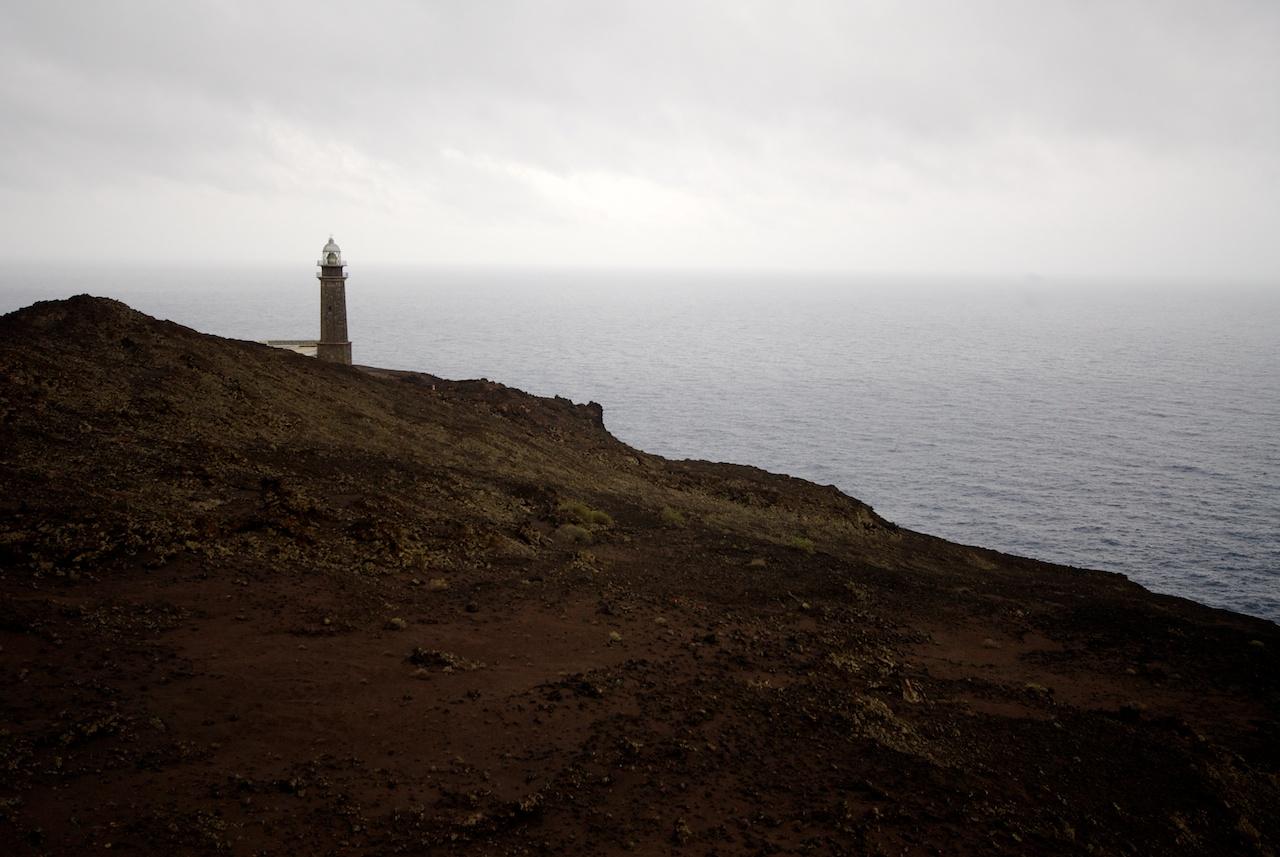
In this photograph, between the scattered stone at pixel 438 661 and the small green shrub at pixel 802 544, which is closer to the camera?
the scattered stone at pixel 438 661

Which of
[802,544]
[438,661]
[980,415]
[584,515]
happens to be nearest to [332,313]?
[584,515]

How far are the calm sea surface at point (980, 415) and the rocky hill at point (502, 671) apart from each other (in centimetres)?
2234

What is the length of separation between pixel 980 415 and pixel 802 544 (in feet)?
206

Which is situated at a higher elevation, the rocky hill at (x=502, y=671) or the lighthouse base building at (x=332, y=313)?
the lighthouse base building at (x=332, y=313)

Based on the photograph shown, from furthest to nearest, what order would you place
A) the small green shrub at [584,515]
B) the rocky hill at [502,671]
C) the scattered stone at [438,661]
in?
the small green shrub at [584,515] < the scattered stone at [438,661] < the rocky hill at [502,671]

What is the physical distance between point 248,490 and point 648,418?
62.3 meters

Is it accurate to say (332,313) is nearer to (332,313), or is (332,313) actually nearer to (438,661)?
(332,313)

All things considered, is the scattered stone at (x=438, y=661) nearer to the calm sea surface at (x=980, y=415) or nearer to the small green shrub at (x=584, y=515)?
the small green shrub at (x=584, y=515)

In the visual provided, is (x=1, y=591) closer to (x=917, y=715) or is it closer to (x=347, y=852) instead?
(x=347, y=852)

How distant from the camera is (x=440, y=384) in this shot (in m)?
43.3

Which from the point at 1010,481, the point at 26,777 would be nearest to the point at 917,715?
the point at 26,777

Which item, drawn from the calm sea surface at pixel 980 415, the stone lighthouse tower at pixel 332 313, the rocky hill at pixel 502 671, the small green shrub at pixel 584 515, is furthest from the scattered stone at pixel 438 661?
the stone lighthouse tower at pixel 332 313

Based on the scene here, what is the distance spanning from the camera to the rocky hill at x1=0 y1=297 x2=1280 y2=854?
10812mm

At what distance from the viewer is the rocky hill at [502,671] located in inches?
426
